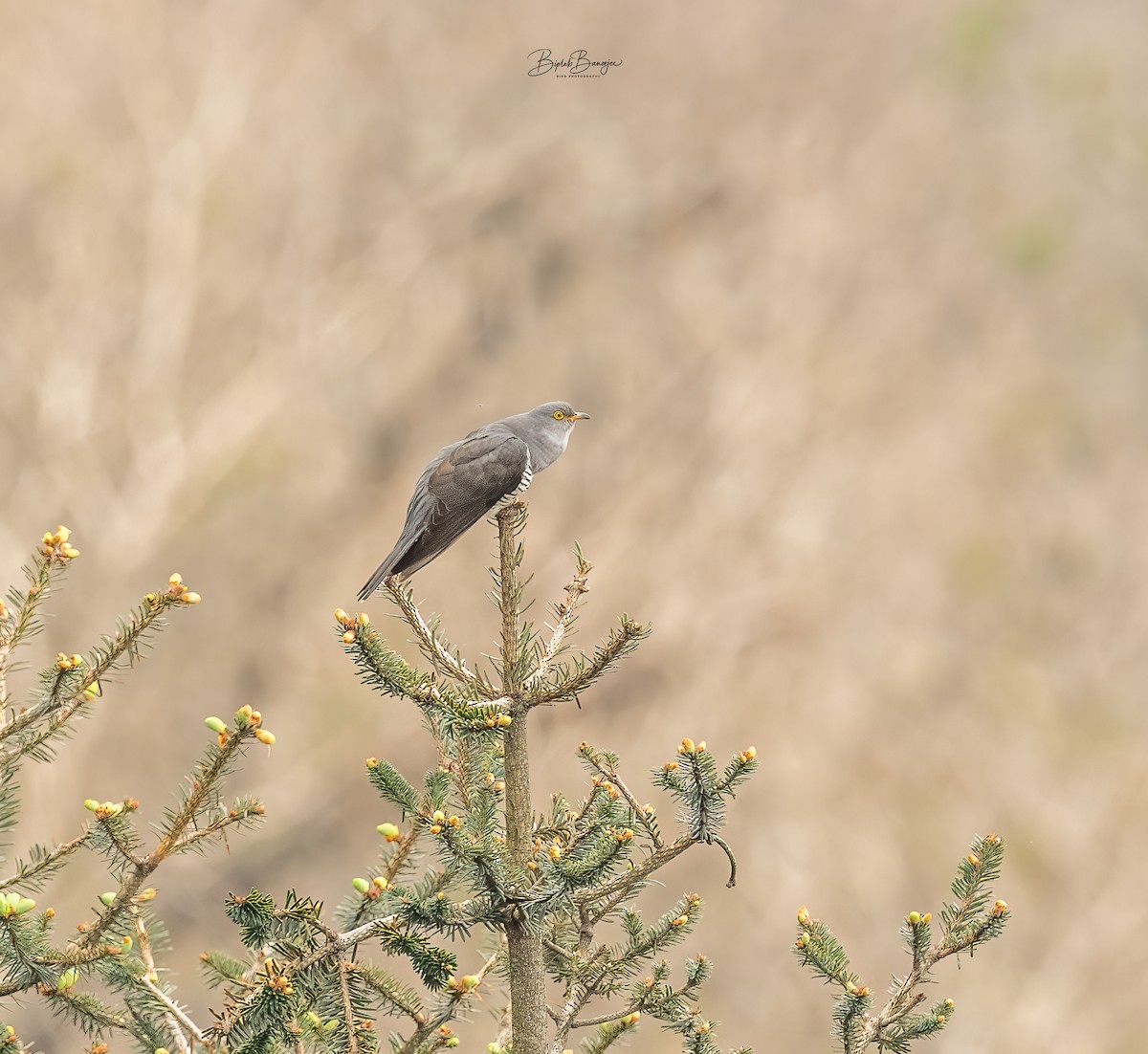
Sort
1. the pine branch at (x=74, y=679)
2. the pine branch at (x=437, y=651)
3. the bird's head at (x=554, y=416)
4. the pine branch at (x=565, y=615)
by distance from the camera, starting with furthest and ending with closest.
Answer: the bird's head at (x=554, y=416) → the pine branch at (x=565, y=615) → the pine branch at (x=437, y=651) → the pine branch at (x=74, y=679)

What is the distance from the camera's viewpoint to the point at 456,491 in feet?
10.4

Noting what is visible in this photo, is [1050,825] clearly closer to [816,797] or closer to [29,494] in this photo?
[816,797]

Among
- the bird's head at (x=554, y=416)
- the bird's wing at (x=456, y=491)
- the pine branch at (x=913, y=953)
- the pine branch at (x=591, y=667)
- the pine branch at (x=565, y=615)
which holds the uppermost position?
the bird's head at (x=554, y=416)

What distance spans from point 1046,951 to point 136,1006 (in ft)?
47.9

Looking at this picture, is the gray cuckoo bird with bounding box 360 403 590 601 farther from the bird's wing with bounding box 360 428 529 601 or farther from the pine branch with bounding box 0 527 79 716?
the pine branch with bounding box 0 527 79 716

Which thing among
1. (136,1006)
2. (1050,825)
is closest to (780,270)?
(1050,825)

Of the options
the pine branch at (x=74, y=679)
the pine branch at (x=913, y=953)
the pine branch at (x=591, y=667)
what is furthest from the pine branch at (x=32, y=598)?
the pine branch at (x=913, y=953)

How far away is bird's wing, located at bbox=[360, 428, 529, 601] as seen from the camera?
3006 millimetres

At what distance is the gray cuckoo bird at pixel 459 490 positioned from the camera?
2998 mm

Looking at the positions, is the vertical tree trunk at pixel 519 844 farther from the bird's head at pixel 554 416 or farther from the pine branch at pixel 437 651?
the bird's head at pixel 554 416

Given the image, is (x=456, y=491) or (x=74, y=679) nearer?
(x=74, y=679)

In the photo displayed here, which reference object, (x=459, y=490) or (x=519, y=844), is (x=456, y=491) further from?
(x=519, y=844)

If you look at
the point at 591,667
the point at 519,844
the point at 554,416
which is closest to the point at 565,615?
the point at 591,667

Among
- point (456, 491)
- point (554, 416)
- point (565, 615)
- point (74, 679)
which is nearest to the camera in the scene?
point (74, 679)
